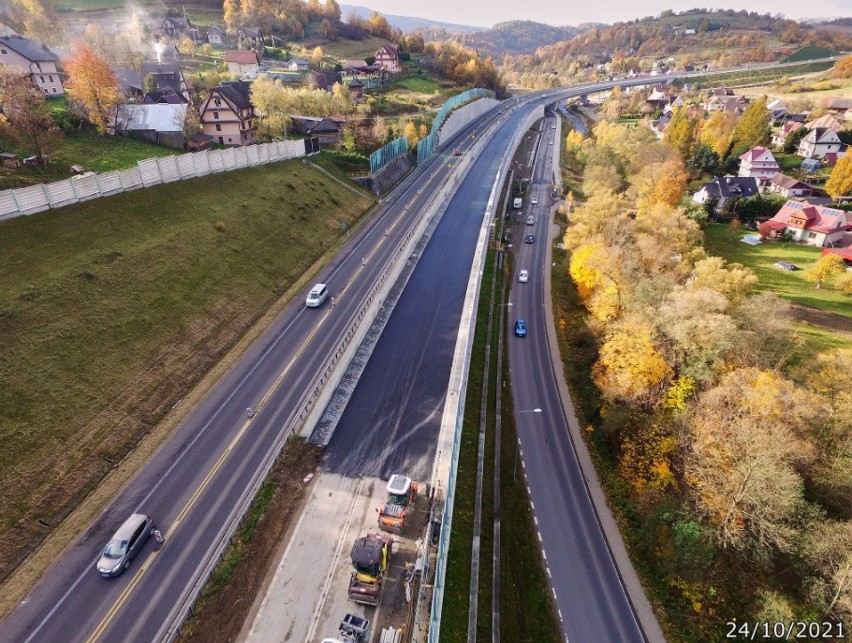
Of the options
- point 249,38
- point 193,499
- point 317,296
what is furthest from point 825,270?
point 249,38

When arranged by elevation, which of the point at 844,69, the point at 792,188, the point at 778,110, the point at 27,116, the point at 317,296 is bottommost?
the point at 317,296

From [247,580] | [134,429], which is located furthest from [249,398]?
[247,580]

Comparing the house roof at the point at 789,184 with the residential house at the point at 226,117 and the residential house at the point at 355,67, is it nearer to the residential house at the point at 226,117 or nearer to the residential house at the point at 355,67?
the residential house at the point at 226,117

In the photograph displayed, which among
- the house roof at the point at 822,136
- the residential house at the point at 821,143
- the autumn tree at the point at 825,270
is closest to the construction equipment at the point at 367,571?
the autumn tree at the point at 825,270

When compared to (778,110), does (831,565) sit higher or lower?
lower

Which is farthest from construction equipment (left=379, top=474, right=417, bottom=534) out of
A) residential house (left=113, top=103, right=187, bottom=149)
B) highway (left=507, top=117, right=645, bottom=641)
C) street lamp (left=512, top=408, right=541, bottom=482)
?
residential house (left=113, top=103, right=187, bottom=149)

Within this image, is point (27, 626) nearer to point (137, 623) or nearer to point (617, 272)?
point (137, 623)

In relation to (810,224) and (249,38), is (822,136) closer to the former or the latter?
(810,224)
